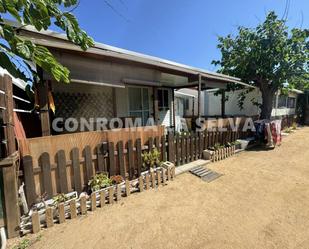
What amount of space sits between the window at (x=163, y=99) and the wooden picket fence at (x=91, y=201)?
5317mm

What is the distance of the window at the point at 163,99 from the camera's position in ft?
30.8

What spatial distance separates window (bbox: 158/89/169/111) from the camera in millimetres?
9390

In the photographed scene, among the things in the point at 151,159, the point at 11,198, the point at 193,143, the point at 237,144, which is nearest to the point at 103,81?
the point at 151,159

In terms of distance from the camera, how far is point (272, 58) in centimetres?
1084

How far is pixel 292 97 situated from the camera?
715 inches

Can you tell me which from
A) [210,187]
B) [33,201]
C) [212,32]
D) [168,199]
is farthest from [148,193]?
[212,32]

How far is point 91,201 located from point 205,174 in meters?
2.95

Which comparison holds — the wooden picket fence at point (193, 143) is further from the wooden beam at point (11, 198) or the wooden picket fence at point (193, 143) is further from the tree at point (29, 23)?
the tree at point (29, 23)

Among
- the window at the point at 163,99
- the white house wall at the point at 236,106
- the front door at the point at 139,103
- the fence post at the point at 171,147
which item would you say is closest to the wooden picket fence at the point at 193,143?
the fence post at the point at 171,147

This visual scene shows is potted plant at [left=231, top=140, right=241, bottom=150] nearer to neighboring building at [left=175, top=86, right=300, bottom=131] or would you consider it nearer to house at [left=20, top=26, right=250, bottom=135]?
house at [left=20, top=26, right=250, bottom=135]

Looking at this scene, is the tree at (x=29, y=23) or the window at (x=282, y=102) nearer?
the tree at (x=29, y=23)

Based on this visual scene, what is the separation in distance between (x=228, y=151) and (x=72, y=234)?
18.3 feet

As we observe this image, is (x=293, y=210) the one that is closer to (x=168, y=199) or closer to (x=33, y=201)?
(x=168, y=199)

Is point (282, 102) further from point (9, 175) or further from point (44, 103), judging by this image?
point (9, 175)
